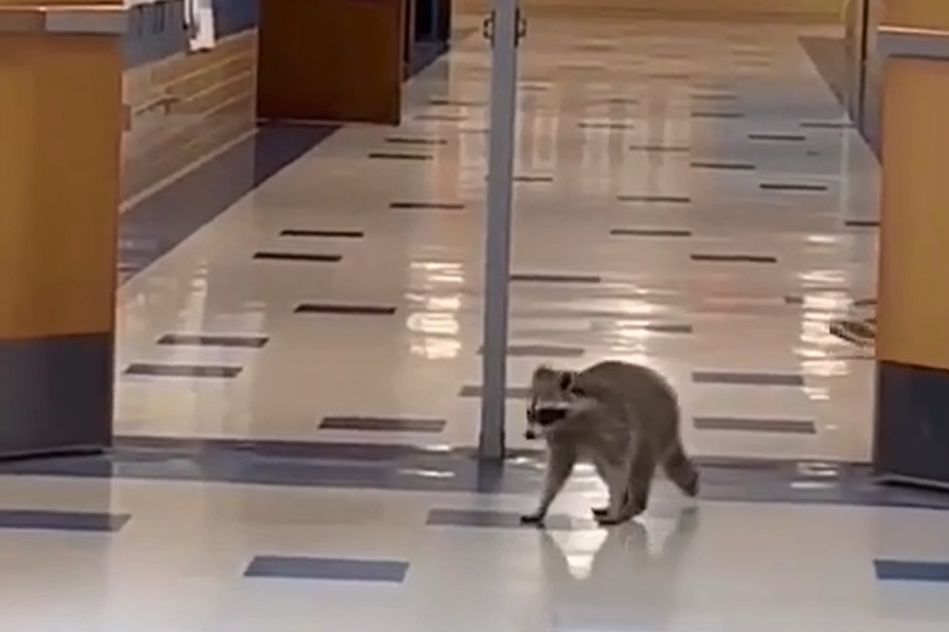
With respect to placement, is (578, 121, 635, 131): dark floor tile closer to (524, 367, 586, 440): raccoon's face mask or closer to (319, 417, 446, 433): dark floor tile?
(319, 417, 446, 433): dark floor tile

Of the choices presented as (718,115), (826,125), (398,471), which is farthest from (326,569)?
(718,115)

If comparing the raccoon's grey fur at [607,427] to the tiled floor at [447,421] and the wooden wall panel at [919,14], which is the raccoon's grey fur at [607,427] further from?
the wooden wall panel at [919,14]

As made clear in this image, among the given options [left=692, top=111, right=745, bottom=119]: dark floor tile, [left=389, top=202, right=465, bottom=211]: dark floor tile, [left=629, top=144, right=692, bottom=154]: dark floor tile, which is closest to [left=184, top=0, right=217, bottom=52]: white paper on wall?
[left=389, top=202, right=465, bottom=211]: dark floor tile

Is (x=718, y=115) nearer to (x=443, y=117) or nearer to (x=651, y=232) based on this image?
(x=443, y=117)

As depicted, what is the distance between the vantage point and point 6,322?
436cm

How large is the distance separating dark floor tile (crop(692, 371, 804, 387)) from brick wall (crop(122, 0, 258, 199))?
2.45 metres

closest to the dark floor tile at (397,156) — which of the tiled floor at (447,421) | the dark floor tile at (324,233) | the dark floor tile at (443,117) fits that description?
the tiled floor at (447,421)

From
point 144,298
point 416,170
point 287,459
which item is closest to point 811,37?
point 416,170

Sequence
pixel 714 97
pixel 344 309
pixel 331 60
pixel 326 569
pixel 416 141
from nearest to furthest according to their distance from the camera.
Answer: pixel 326 569, pixel 344 309, pixel 416 141, pixel 331 60, pixel 714 97

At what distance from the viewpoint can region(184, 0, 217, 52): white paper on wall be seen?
25.7 ft

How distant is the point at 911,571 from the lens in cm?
381

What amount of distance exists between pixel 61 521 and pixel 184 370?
4.65 ft

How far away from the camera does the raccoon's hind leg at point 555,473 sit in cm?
405

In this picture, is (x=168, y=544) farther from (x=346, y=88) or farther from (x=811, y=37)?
(x=811, y=37)
